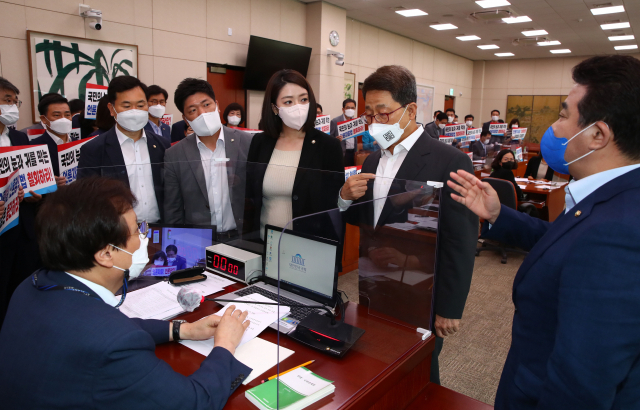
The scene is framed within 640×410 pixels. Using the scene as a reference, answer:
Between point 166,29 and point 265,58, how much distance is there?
180 centimetres

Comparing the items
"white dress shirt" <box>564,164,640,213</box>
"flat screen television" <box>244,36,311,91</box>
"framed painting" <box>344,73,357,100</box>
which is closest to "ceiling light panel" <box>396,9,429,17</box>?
"framed painting" <box>344,73,357,100</box>

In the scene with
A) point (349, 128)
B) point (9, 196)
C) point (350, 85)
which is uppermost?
point (350, 85)

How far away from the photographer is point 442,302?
1554 mm

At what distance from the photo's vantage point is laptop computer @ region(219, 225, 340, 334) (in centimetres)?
144

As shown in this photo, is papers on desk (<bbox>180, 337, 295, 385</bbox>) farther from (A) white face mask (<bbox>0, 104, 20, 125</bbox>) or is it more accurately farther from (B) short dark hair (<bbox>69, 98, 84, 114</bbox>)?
(B) short dark hair (<bbox>69, 98, 84, 114</bbox>)

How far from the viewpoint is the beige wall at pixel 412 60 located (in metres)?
9.46

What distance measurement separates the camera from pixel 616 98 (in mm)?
876

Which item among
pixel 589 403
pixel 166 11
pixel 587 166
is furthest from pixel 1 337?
pixel 166 11

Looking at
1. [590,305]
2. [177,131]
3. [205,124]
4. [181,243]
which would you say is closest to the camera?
A: [590,305]

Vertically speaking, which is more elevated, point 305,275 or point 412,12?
point 412,12

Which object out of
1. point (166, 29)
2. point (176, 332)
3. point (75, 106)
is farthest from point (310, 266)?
point (166, 29)

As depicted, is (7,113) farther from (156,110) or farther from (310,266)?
(310,266)

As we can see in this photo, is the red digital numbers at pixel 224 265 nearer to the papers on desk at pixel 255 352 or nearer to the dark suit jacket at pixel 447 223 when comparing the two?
the papers on desk at pixel 255 352

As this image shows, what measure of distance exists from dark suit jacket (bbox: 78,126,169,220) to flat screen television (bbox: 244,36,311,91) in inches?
181
